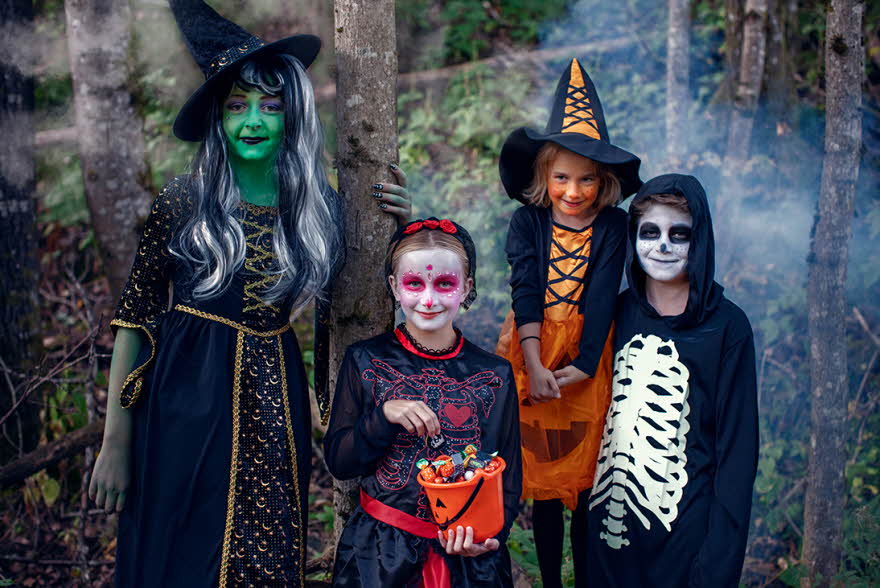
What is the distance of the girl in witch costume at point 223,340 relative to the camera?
249 centimetres

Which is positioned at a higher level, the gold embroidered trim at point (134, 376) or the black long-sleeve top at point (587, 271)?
the black long-sleeve top at point (587, 271)

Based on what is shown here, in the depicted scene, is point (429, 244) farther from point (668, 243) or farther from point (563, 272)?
point (668, 243)

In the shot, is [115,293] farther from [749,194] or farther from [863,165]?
[863,165]

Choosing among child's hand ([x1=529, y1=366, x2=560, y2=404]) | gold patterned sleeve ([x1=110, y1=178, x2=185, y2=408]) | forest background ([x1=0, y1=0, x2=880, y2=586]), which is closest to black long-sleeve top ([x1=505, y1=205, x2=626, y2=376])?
child's hand ([x1=529, y1=366, x2=560, y2=404])

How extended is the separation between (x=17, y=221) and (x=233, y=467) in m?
2.94

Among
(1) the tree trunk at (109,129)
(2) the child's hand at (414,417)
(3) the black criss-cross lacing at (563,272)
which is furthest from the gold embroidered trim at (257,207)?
(1) the tree trunk at (109,129)

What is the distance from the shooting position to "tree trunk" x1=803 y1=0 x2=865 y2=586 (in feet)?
12.4

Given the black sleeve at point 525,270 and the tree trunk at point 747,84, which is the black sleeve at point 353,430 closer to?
the black sleeve at point 525,270

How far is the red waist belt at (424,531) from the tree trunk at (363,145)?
81 centimetres

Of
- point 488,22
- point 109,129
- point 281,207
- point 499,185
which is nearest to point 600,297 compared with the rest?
point 281,207

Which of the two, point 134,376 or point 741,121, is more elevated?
point 741,121

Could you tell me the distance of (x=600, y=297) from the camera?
2850mm

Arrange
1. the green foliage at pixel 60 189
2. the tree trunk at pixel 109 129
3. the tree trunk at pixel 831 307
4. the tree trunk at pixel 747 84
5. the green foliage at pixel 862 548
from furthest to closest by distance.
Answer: the green foliage at pixel 60 189 → the tree trunk at pixel 747 84 → the tree trunk at pixel 109 129 → the green foliage at pixel 862 548 → the tree trunk at pixel 831 307

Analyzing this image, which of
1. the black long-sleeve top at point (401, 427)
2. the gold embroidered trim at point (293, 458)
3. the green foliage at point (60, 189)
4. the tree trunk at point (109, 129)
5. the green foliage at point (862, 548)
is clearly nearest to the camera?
the black long-sleeve top at point (401, 427)
